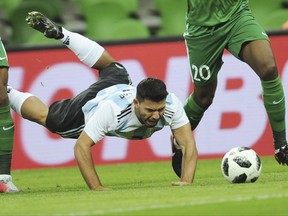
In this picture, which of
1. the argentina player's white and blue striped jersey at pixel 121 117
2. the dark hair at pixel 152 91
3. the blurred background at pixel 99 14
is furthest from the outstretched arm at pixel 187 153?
the blurred background at pixel 99 14

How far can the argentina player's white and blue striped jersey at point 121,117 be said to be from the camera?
852cm

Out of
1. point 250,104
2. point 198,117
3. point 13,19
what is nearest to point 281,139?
point 198,117

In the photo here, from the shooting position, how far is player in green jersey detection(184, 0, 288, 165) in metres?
8.76

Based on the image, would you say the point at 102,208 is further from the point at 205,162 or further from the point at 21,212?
the point at 205,162

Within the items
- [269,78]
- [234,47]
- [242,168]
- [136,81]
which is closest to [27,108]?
[234,47]

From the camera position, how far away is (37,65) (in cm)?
1223

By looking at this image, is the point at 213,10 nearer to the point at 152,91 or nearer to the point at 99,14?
the point at 152,91

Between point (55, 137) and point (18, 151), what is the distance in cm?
46

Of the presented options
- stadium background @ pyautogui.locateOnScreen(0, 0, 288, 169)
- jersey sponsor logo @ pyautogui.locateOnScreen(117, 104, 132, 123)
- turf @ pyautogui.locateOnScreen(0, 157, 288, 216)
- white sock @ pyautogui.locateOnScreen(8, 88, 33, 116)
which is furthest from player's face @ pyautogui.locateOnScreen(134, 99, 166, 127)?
stadium background @ pyautogui.locateOnScreen(0, 0, 288, 169)

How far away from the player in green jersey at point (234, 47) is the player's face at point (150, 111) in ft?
3.21

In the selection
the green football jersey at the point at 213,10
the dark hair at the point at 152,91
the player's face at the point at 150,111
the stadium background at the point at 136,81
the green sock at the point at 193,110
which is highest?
the green football jersey at the point at 213,10

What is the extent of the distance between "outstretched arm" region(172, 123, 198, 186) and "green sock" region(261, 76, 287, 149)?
719 mm

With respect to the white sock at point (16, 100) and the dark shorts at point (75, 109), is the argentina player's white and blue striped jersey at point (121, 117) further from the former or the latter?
the white sock at point (16, 100)

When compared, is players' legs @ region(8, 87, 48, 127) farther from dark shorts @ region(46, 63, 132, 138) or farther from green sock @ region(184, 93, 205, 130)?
green sock @ region(184, 93, 205, 130)
